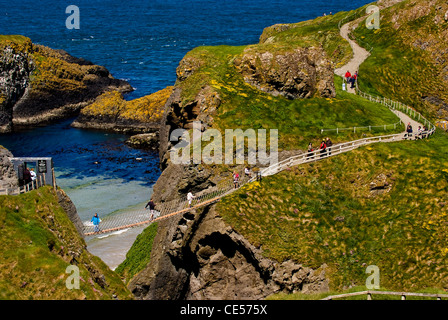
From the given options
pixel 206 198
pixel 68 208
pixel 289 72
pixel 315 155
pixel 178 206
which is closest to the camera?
pixel 68 208

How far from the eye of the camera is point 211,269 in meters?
43.6

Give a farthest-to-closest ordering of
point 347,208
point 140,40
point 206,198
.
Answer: point 140,40 < point 347,208 < point 206,198

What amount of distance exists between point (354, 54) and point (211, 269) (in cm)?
5000

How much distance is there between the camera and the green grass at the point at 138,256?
4959 cm

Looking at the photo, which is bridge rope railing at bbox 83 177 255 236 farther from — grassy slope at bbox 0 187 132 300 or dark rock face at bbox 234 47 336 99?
dark rock face at bbox 234 47 336 99

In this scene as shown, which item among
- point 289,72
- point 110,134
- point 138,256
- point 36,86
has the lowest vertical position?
point 138,256

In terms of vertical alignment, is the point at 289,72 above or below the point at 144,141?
above

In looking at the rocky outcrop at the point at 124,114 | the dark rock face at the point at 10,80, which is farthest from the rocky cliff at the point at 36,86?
the rocky outcrop at the point at 124,114

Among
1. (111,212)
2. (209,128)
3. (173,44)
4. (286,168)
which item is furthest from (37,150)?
(173,44)

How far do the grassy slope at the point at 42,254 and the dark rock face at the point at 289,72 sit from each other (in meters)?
29.6

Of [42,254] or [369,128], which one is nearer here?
[42,254]

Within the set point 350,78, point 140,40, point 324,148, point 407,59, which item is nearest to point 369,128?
point 324,148

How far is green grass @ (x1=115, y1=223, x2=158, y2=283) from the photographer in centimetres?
4959

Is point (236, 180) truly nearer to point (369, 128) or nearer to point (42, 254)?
point (369, 128)
